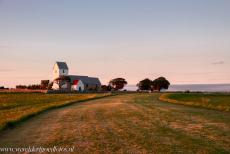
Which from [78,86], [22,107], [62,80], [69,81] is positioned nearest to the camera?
[22,107]

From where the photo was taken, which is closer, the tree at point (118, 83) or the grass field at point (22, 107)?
the grass field at point (22, 107)

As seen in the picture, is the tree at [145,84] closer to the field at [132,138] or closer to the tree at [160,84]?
the tree at [160,84]

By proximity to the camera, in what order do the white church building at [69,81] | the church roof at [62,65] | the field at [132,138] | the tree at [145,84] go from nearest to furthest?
the field at [132,138]
the white church building at [69,81]
the church roof at [62,65]
the tree at [145,84]

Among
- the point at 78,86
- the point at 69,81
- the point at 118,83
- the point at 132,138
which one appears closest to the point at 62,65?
the point at 69,81

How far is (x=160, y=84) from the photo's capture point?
573ft

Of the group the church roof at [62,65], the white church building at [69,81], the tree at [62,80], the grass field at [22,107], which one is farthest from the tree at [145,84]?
the grass field at [22,107]

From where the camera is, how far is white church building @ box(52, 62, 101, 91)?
5196 inches

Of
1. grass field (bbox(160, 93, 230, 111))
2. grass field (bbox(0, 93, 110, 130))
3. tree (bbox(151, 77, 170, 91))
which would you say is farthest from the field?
tree (bbox(151, 77, 170, 91))

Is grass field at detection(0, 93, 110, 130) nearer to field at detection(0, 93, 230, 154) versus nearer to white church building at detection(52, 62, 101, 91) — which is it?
field at detection(0, 93, 230, 154)

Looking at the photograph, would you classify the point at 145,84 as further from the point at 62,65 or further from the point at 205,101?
the point at 205,101

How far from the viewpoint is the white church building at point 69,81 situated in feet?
433

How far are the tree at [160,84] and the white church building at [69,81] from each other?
37053mm

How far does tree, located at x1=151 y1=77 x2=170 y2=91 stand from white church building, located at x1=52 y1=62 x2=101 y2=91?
3705cm

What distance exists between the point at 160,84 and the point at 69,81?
58780 mm
